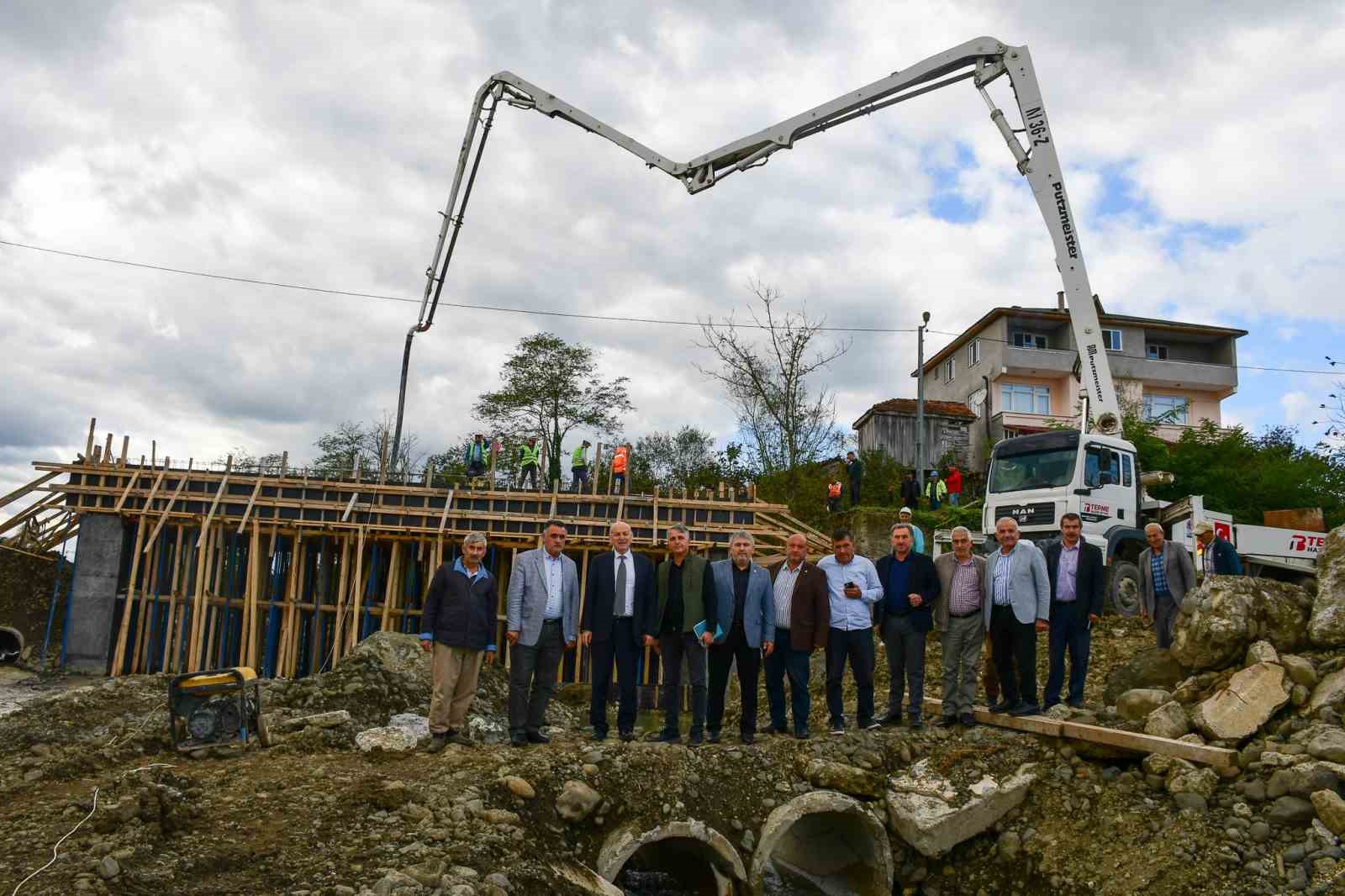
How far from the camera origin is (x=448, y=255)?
1705 cm

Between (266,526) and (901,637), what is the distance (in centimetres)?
1034

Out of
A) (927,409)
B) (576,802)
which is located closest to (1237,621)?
(576,802)

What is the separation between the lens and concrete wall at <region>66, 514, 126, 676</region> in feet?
45.6

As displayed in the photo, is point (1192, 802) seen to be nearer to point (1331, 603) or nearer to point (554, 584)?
point (1331, 603)

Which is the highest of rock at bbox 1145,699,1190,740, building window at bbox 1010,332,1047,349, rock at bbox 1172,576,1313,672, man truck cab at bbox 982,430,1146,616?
building window at bbox 1010,332,1047,349

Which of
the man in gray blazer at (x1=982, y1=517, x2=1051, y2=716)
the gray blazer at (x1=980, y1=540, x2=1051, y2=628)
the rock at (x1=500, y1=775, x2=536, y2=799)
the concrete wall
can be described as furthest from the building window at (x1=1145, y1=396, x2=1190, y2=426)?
the rock at (x1=500, y1=775, x2=536, y2=799)

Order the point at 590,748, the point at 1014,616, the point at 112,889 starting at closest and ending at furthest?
the point at 112,889 < the point at 590,748 < the point at 1014,616

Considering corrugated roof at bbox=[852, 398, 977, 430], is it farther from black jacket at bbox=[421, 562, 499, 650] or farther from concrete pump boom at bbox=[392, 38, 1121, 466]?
black jacket at bbox=[421, 562, 499, 650]

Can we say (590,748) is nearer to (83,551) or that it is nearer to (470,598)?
(470,598)

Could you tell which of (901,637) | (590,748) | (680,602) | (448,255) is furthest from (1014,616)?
(448,255)

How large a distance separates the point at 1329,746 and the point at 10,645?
54.7 feet

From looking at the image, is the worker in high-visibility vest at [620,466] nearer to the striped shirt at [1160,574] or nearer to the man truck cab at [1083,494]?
the man truck cab at [1083,494]

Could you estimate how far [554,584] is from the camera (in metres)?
7.33

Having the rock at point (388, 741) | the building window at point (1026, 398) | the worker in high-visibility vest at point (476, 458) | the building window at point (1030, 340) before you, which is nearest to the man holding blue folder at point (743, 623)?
the rock at point (388, 741)
